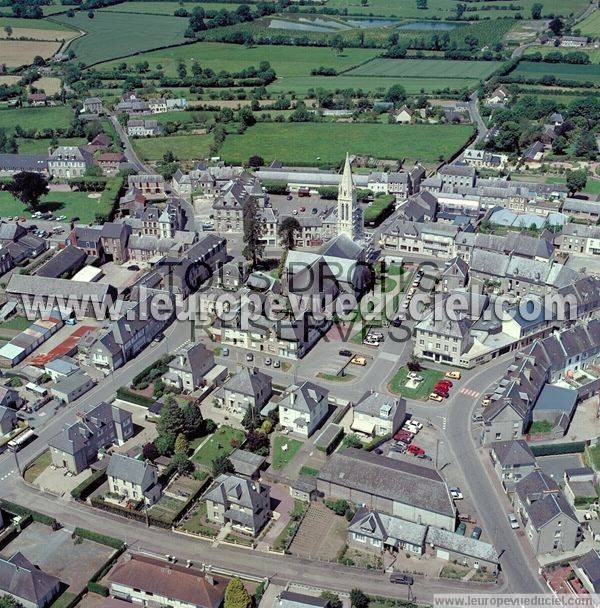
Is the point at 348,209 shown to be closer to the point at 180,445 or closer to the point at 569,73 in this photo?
the point at 180,445

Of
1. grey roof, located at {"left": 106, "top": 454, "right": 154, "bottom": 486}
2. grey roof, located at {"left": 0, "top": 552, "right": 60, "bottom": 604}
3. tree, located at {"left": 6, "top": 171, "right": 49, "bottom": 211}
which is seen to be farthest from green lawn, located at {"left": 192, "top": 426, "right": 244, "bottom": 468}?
tree, located at {"left": 6, "top": 171, "right": 49, "bottom": 211}

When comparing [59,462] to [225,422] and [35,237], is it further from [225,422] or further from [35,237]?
[35,237]

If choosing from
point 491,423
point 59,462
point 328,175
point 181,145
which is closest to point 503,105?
point 328,175

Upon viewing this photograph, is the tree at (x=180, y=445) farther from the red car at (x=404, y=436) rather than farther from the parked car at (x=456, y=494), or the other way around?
the parked car at (x=456, y=494)

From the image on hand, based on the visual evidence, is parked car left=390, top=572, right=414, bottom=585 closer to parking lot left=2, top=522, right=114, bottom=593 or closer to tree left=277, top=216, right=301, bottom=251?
parking lot left=2, top=522, right=114, bottom=593

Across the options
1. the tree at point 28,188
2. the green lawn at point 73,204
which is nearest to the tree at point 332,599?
the green lawn at point 73,204
